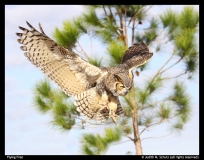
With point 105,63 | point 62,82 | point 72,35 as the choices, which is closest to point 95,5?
point 72,35

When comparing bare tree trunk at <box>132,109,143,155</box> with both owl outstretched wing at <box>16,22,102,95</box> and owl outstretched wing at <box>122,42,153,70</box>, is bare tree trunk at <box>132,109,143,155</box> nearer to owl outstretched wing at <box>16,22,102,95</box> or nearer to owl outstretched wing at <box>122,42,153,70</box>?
owl outstretched wing at <box>122,42,153,70</box>

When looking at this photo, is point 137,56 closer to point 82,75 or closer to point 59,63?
point 82,75

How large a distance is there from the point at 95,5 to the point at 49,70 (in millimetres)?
2700

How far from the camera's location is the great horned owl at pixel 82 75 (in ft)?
9.96

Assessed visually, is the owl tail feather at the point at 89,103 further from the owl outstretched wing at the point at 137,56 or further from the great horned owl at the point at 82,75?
the owl outstretched wing at the point at 137,56

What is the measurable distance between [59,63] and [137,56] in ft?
1.98

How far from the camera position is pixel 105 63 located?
5207mm

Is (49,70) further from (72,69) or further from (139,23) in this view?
(139,23)

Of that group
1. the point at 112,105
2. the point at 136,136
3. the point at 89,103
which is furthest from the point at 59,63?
the point at 136,136

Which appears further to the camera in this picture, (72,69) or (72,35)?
(72,35)

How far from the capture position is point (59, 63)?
317cm

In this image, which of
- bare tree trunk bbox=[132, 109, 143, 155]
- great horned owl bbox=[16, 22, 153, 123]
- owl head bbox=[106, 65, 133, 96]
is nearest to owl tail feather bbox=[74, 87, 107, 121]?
great horned owl bbox=[16, 22, 153, 123]

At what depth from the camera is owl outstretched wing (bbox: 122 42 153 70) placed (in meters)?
3.30
